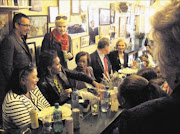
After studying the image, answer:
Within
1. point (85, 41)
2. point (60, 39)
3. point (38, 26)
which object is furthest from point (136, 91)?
point (85, 41)

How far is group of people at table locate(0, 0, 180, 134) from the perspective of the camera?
71 cm

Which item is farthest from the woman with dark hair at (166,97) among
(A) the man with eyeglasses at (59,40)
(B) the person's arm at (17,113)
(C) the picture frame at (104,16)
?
(C) the picture frame at (104,16)

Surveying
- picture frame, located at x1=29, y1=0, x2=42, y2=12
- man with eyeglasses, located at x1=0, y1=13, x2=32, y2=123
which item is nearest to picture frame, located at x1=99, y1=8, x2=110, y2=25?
picture frame, located at x1=29, y1=0, x2=42, y2=12

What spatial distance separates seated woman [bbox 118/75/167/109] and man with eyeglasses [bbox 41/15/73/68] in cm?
216

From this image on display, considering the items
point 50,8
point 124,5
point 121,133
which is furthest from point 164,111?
point 124,5

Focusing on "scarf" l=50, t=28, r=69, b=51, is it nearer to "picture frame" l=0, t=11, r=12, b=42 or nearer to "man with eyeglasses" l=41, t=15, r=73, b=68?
"man with eyeglasses" l=41, t=15, r=73, b=68

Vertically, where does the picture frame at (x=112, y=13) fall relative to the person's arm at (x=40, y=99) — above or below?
above

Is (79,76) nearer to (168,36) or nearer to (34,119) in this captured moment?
(34,119)

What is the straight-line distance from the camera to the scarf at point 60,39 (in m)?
3.26

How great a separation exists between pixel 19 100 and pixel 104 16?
13.0ft

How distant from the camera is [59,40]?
329 centimetres

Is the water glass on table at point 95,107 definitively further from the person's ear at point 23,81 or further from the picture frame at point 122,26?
the picture frame at point 122,26

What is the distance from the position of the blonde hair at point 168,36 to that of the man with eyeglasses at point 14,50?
2.21m

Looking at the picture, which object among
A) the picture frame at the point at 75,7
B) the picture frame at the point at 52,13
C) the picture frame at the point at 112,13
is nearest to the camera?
the picture frame at the point at 52,13
